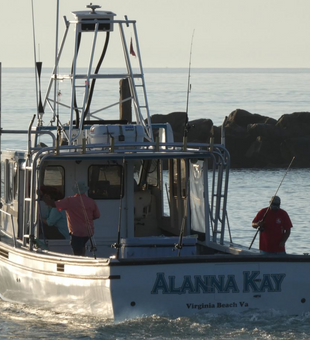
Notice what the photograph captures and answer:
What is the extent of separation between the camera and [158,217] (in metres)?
15.4

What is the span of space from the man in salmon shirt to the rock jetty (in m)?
22.5

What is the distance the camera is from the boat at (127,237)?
467 inches

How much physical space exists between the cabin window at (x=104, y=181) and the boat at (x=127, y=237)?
1 centimetres

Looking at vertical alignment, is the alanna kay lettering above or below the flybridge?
below

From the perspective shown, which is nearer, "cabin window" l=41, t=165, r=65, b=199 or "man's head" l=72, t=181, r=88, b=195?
"man's head" l=72, t=181, r=88, b=195

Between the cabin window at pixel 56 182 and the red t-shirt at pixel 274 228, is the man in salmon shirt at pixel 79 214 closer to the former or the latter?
the cabin window at pixel 56 182

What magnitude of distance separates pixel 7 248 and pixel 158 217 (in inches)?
99.7

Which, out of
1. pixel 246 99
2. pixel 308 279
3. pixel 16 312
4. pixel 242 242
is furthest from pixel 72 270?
pixel 246 99

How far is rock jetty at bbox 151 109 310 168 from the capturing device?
118ft

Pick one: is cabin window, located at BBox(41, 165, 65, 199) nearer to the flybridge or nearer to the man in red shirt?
the flybridge

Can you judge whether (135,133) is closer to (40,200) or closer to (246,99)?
(40,200)

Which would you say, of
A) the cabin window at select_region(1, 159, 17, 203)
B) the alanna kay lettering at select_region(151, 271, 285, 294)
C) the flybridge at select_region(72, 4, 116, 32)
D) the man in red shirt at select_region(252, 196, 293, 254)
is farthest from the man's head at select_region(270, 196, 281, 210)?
the cabin window at select_region(1, 159, 17, 203)

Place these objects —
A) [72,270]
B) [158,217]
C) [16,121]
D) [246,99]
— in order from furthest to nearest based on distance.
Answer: [246,99] → [16,121] → [158,217] → [72,270]

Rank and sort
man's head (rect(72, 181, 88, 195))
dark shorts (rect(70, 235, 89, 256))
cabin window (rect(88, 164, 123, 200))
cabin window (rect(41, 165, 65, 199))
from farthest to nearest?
cabin window (rect(88, 164, 123, 200))
cabin window (rect(41, 165, 65, 199))
dark shorts (rect(70, 235, 89, 256))
man's head (rect(72, 181, 88, 195))
